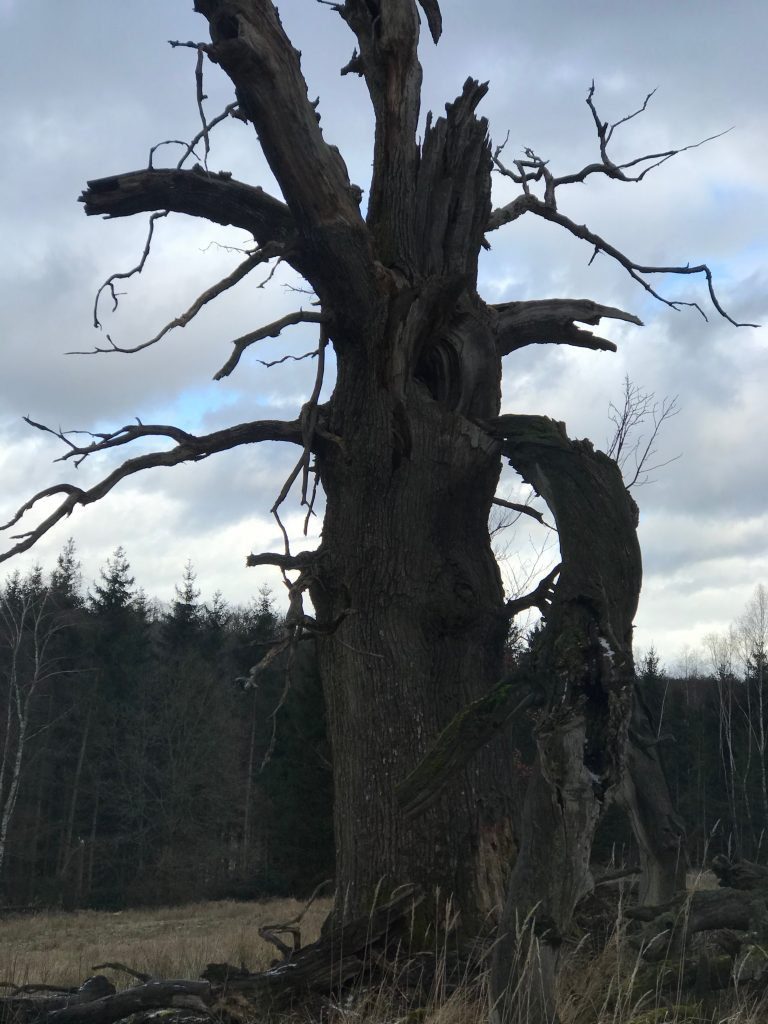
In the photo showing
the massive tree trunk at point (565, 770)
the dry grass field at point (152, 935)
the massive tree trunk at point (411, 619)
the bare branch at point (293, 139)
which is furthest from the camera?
the dry grass field at point (152, 935)

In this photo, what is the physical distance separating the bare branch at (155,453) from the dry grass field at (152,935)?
10.5 feet

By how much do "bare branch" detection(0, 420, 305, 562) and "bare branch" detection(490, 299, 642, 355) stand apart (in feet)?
5.40

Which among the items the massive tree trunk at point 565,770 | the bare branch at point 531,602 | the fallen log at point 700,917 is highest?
the bare branch at point 531,602

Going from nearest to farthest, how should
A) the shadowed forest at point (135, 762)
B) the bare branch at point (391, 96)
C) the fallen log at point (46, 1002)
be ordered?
the fallen log at point (46, 1002) < the bare branch at point (391, 96) < the shadowed forest at point (135, 762)

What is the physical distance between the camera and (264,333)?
613 cm

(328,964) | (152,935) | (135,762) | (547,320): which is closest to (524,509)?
(547,320)

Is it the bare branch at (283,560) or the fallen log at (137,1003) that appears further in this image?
the bare branch at (283,560)

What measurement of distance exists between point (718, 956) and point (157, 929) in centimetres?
1756

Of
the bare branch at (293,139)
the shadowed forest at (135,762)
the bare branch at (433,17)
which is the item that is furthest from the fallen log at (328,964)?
the shadowed forest at (135,762)

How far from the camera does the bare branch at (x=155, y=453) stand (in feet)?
19.6

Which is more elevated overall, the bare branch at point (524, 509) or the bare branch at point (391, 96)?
the bare branch at point (391, 96)

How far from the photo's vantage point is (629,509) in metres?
4.71

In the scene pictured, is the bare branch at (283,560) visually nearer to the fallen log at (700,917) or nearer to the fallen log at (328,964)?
the fallen log at (328,964)

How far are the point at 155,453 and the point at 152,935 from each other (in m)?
14.7
